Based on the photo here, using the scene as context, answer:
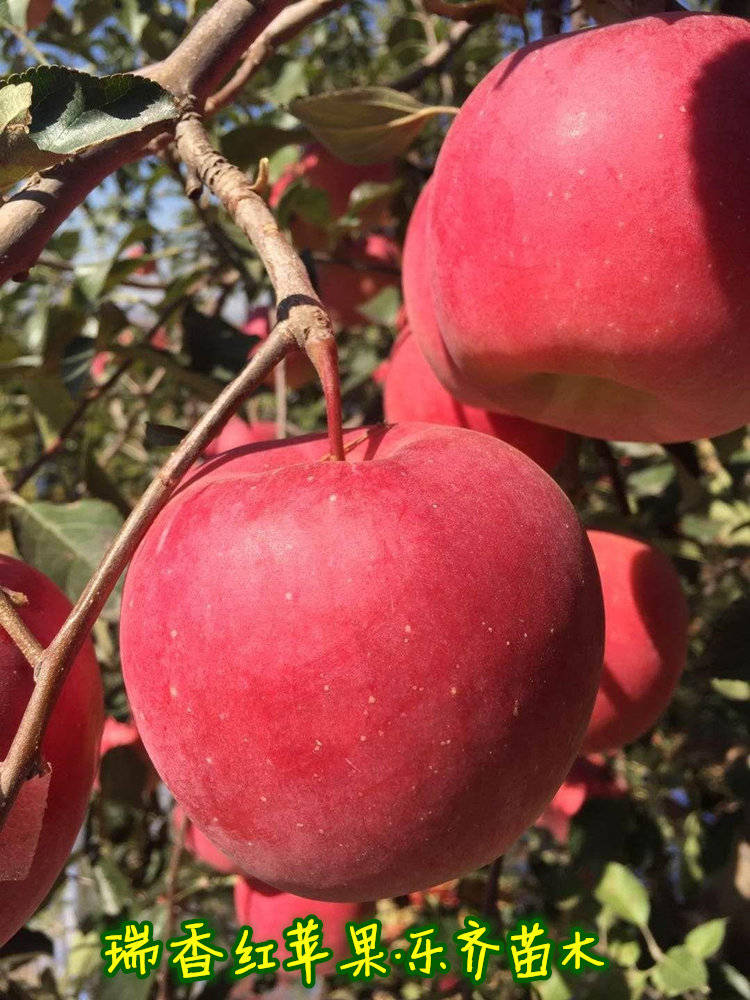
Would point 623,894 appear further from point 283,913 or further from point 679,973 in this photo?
point 283,913

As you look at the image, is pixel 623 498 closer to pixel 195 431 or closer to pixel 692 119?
pixel 692 119

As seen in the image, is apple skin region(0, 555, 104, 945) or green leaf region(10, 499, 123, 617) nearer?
apple skin region(0, 555, 104, 945)

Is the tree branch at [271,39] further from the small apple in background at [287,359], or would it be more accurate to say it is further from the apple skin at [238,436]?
the small apple in background at [287,359]

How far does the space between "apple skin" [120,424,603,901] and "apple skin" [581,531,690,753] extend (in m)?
0.28

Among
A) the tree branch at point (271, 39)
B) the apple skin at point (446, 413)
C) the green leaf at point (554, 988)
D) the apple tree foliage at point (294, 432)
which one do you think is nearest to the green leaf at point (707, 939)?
the apple tree foliage at point (294, 432)

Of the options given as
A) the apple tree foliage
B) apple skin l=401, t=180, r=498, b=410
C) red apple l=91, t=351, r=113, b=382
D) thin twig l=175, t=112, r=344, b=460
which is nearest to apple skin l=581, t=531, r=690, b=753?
the apple tree foliage

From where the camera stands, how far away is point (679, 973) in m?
1.06

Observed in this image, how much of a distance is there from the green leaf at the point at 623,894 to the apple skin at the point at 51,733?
76 cm

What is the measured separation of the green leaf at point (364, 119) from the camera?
2.46ft

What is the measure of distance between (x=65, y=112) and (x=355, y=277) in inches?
38.2

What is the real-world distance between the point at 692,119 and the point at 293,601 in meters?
0.30

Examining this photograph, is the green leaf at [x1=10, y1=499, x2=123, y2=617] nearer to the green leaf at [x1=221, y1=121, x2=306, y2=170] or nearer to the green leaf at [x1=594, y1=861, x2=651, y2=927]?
the green leaf at [x1=221, y1=121, x2=306, y2=170]

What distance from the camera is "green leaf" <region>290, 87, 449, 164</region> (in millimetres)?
750

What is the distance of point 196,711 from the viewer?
42cm
